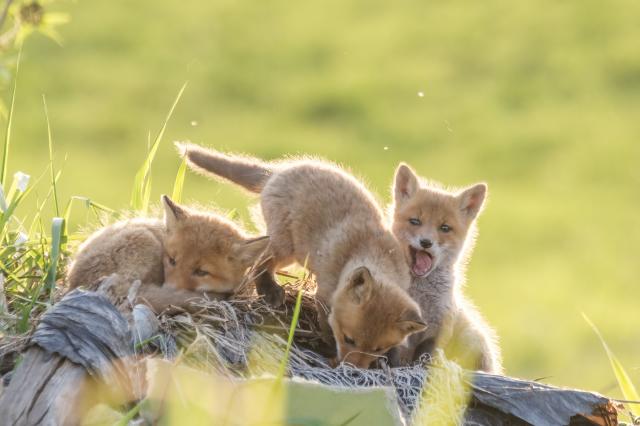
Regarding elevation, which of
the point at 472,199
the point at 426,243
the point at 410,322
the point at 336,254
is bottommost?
the point at 410,322

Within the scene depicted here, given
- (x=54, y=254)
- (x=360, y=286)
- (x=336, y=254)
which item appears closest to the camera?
(x=54, y=254)

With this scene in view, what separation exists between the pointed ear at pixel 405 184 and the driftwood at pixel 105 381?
2.03 m

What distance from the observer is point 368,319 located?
213 inches

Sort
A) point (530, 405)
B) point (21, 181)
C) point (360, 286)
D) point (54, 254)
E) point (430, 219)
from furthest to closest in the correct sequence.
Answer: point (430, 219) → point (21, 181) → point (360, 286) → point (54, 254) → point (530, 405)

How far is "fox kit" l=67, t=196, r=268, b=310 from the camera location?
207 inches

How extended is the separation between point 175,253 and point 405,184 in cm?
183

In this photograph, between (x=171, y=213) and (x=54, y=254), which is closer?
(x=54, y=254)

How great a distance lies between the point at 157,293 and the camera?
514 centimetres

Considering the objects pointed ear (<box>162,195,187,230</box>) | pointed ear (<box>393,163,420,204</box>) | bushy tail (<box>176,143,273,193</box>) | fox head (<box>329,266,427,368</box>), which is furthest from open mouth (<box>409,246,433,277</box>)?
pointed ear (<box>162,195,187,230</box>)

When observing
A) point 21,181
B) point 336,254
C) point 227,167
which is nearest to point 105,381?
point 21,181

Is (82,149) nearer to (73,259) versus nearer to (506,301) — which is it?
(506,301)

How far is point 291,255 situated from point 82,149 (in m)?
13.6

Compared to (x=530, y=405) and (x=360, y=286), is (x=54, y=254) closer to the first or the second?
(x=360, y=286)

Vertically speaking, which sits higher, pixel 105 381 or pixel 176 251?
pixel 176 251
